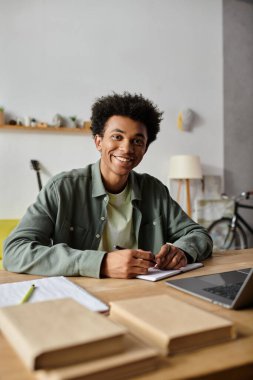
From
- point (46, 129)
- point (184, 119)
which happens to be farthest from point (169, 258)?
point (184, 119)

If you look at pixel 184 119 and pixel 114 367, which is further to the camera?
pixel 184 119

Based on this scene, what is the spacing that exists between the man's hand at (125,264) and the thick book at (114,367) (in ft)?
1.82

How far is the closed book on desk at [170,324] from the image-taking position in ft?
2.06

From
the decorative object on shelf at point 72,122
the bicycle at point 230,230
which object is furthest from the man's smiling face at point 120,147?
the bicycle at point 230,230

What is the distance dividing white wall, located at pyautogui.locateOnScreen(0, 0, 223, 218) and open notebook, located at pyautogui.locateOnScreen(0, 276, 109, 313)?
8.83 feet

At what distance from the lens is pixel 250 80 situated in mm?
4848

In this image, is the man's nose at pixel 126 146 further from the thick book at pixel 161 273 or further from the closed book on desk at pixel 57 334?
the closed book on desk at pixel 57 334

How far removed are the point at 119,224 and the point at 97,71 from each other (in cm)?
265

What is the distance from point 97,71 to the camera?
3.96 meters

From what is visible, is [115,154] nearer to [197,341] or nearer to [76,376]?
[197,341]

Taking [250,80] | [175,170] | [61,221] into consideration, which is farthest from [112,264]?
[250,80]

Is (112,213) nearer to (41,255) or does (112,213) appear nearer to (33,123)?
(41,255)

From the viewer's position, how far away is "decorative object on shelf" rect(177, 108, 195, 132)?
14.2 feet

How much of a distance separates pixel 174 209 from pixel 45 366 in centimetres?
130
